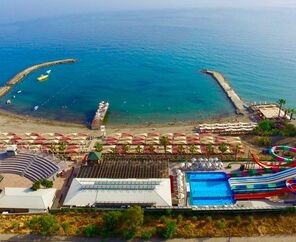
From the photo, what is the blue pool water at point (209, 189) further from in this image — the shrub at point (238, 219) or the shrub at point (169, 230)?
the shrub at point (169, 230)

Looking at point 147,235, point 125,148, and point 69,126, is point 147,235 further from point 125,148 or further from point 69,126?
point 69,126

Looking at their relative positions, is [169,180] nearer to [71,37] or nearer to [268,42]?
[268,42]

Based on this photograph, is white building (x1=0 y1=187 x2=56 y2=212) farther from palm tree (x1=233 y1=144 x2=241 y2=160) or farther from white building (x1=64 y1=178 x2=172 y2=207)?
palm tree (x1=233 y1=144 x2=241 y2=160)

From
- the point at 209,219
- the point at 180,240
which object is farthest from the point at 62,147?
the point at 209,219

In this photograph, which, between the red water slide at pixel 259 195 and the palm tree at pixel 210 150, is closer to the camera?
the red water slide at pixel 259 195

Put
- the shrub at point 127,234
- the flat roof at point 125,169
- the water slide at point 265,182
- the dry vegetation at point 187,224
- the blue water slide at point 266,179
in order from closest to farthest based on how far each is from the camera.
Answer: the shrub at point 127,234
the dry vegetation at point 187,224
the water slide at point 265,182
the blue water slide at point 266,179
the flat roof at point 125,169

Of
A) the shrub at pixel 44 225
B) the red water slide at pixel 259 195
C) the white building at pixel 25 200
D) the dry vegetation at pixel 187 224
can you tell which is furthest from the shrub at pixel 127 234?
the red water slide at pixel 259 195

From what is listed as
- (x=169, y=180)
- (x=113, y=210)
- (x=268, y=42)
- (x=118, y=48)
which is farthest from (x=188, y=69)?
(x=113, y=210)
